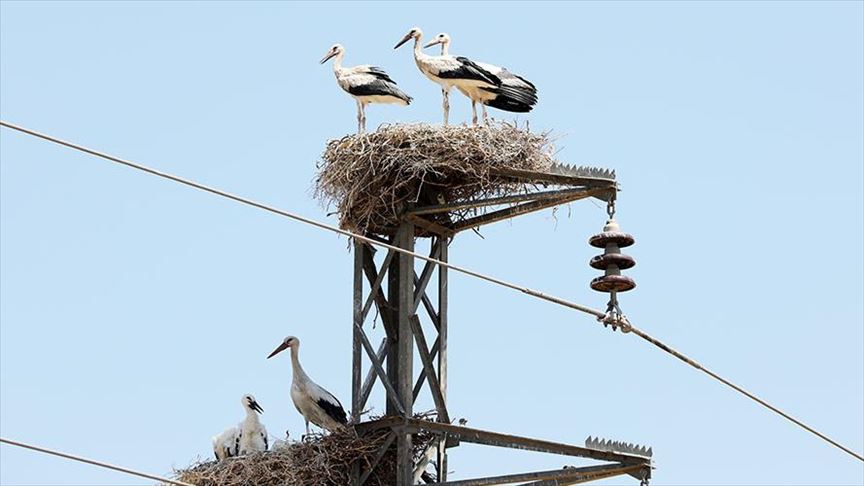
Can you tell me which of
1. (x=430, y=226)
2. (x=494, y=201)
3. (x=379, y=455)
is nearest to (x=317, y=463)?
(x=379, y=455)

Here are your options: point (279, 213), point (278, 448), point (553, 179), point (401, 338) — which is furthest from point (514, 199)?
point (279, 213)

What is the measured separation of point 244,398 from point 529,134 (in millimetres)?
4156

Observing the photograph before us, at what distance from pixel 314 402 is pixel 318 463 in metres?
1.49

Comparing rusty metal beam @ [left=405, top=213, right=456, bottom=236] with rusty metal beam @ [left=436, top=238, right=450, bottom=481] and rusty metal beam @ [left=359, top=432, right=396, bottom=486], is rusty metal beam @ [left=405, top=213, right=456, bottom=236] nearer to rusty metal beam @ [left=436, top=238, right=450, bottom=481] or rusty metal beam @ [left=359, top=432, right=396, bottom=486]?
rusty metal beam @ [left=436, top=238, right=450, bottom=481]

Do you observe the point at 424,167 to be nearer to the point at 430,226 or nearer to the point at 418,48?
the point at 430,226

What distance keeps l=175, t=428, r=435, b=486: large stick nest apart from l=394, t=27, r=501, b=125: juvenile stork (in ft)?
9.40

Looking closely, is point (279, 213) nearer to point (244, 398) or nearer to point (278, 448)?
point (278, 448)

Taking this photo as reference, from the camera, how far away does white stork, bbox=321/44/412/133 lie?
18.5 m

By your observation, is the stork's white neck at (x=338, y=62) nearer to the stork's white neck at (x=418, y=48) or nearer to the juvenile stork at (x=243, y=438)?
the stork's white neck at (x=418, y=48)

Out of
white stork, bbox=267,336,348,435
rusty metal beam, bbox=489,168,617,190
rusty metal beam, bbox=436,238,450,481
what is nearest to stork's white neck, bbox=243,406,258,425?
white stork, bbox=267,336,348,435

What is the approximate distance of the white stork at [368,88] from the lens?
1848 cm

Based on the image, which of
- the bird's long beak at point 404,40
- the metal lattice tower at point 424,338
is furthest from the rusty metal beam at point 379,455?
the bird's long beak at point 404,40

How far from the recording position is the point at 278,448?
55.6 feet

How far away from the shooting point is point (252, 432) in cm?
1909
